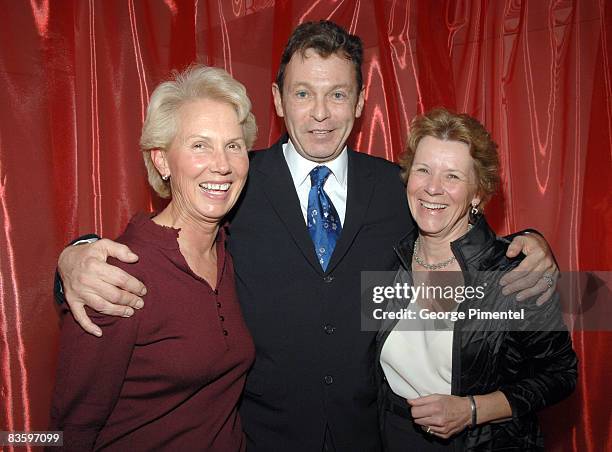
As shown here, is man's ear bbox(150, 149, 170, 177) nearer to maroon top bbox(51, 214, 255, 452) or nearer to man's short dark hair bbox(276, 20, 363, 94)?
maroon top bbox(51, 214, 255, 452)

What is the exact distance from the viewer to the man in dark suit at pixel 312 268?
1.66 metres

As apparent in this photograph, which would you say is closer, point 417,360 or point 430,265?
point 417,360

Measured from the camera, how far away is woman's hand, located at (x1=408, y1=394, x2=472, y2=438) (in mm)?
1488

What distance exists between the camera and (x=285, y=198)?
174cm

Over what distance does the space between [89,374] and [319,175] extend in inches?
38.7

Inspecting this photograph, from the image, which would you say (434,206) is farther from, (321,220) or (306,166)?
(306,166)

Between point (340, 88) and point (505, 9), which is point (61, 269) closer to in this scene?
point (340, 88)

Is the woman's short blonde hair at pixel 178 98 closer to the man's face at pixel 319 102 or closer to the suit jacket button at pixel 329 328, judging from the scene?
the man's face at pixel 319 102

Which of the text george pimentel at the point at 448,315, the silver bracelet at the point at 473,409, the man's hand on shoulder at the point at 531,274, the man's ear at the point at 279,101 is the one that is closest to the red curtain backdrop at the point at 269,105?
the man's ear at the point at 279,101

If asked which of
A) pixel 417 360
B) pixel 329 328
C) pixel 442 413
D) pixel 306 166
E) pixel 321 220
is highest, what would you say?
pixel 306 166

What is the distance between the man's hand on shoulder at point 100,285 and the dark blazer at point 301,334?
1.61ft

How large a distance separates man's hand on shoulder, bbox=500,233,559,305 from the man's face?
71cm

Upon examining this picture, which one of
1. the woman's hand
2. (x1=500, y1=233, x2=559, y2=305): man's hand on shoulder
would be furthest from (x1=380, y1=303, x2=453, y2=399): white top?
(x1=500, y1=233, x2=559, y2=305): man's hand on shoulder

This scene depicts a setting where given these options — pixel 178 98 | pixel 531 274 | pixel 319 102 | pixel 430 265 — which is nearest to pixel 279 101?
pixel 319 102
